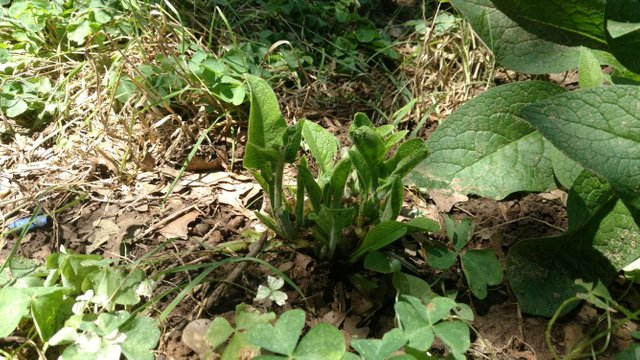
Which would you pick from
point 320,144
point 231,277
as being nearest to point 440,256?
point 320,144

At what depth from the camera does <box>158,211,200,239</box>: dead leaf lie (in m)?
1.62

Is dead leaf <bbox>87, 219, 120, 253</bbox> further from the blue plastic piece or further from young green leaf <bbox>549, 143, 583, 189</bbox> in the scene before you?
young green leaf <bbox>549, 143, 583, 189</bbox>

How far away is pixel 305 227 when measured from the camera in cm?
151

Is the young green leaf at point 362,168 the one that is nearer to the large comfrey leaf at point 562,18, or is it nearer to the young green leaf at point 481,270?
the young green leaf at point 481,270

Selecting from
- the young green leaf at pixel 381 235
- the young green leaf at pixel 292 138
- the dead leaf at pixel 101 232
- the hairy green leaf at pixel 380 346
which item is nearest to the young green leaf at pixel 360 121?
the young green leaf at pixel 292 138

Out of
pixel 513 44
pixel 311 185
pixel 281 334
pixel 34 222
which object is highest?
pixel 513 44

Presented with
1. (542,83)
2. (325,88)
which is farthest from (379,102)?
(542,83)

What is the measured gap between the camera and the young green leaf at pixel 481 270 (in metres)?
1.42

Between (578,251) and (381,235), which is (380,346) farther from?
(578,251)

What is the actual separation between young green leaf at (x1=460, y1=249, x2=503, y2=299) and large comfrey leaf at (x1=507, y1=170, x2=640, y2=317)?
4 cm

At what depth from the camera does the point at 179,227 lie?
1.64 m

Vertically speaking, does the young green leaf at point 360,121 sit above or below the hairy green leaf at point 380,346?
above

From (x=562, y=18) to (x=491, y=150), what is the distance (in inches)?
15.1

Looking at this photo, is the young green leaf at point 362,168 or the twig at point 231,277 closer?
the young green leaf at point 362,168
